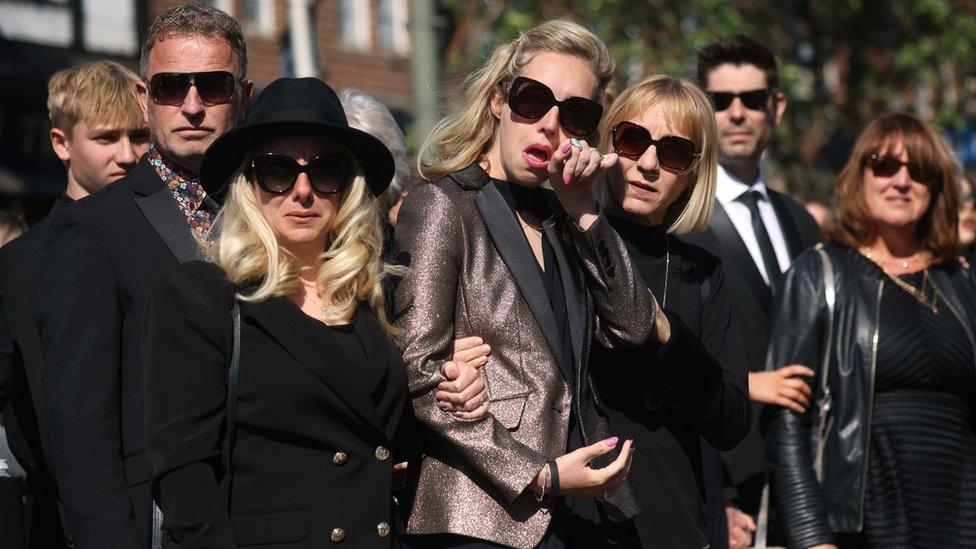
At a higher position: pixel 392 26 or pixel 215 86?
pixel 215 86

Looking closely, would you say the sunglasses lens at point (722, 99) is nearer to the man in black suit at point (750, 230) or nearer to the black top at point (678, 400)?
the man in black suit at point (750, 230)

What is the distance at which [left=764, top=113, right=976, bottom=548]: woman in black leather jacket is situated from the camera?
479cm

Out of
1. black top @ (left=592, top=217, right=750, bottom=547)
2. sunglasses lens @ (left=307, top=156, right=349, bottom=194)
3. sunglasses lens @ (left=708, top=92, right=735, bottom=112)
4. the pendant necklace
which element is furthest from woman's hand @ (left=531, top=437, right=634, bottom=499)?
sunglasses lens @ (left=708, top=92, right=735, bottom=112)

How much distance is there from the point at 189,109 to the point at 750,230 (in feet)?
8.64

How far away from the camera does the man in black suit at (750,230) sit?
16.7ft

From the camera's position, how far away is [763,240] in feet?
18.7

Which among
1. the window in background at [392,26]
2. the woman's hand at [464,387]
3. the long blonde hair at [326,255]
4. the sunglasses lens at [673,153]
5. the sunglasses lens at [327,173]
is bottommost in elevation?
the window in background at [392,26]

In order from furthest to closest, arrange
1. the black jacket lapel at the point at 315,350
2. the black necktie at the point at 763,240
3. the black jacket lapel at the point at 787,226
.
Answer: the black jacket lapel at the point at 787,226
the black necktie at the point at 763,240
the black jacket lapel at the point at 315,350

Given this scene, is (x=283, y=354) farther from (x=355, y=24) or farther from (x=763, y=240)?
(x=355, y=24)

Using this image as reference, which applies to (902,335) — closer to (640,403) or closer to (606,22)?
(640,403)

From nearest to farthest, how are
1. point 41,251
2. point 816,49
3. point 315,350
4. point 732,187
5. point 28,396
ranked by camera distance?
point 315,350, point 41,251, point 28,396, point 732,187, point 816,49

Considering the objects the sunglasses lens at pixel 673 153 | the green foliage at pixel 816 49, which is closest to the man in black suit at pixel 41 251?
the sunglasses lens at pixel 673 153

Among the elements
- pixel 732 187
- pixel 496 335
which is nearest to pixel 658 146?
pixel 496 335

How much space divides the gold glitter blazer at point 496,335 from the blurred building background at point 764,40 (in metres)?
8.73
